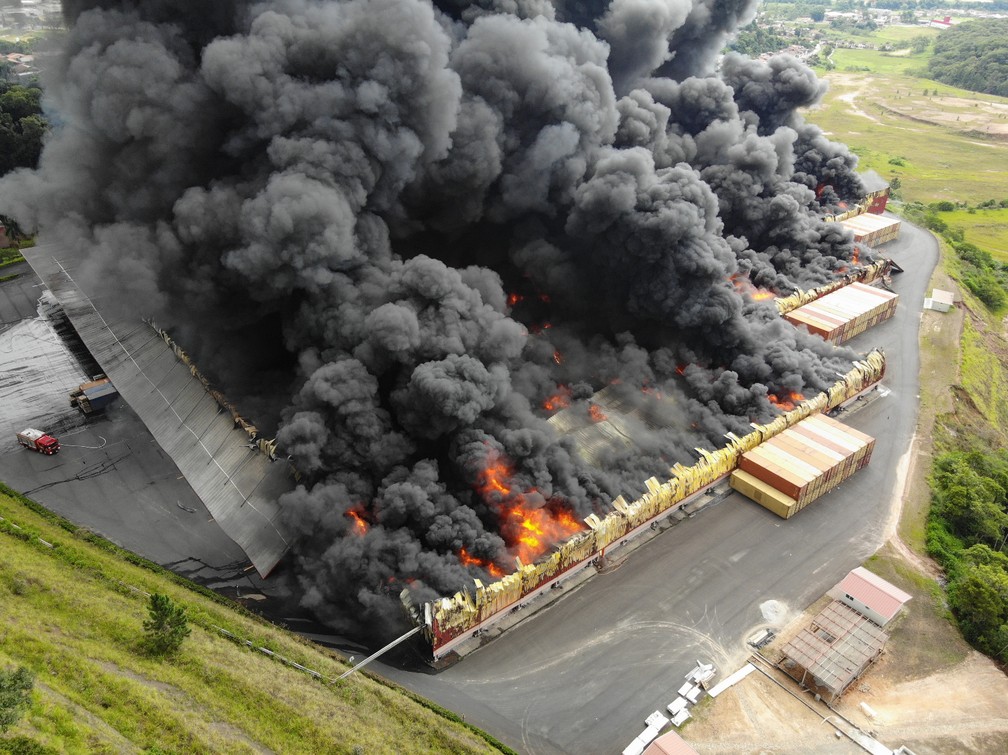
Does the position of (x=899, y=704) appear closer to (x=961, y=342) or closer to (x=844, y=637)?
(x=844, y=637)

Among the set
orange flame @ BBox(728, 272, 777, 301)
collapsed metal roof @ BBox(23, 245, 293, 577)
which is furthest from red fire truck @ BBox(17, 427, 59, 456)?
orange flame @ BBox(728, 272, 777, 301)

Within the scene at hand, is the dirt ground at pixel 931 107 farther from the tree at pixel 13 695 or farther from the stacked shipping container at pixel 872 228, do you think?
the tree at pixel 13 695

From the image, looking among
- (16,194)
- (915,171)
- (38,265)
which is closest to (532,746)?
(16,194)

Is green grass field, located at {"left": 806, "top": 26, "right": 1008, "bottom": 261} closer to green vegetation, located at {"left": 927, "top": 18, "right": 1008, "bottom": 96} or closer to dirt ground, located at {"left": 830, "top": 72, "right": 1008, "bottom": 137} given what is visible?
dirt ground, located at {"left": 830, "top": 72, "right": 1008, "bottom": 137}

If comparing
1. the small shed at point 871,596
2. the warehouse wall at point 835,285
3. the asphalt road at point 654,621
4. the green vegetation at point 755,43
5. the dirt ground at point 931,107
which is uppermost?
the green vegetation at point 755,43

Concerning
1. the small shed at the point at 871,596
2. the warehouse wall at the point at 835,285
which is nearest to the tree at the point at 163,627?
the small shed at the point at 871,596

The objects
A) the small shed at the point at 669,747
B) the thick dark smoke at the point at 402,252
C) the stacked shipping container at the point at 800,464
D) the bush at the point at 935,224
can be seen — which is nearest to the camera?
the small shed at the point at 669,747

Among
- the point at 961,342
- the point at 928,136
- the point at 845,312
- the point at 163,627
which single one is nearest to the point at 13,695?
the point at 163,627
